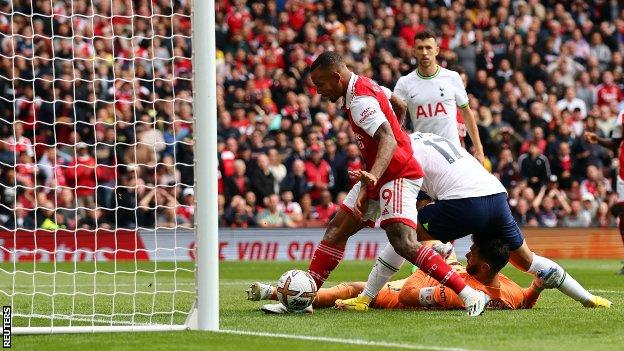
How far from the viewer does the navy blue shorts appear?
998cm

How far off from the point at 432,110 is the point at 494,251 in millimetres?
3416

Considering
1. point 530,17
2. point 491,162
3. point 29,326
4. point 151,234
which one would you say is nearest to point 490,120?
point 491,162

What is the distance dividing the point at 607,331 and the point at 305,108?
15.9m

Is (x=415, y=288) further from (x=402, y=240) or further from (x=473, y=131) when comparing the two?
(x=473, y=131)

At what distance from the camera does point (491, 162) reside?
24.5 m

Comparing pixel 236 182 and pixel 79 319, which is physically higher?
pixel 79 319

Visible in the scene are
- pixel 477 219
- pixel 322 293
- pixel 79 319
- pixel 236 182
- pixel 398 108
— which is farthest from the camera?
pixel 236 182

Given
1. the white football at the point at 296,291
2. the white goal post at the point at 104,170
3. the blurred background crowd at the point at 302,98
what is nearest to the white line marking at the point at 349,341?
the white goal post at the point at 104,170

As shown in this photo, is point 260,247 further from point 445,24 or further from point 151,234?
point 445,24

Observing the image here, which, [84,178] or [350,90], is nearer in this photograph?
[350,90]

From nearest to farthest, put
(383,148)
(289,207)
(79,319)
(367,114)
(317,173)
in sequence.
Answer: (79,319) → (383,148) → (367,114) → (289,207) → (317,173)

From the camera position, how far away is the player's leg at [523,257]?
395 inches

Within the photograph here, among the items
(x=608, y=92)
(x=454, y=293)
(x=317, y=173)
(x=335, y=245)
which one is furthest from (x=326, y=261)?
(x=608, y=92)

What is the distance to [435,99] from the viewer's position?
13156mm
